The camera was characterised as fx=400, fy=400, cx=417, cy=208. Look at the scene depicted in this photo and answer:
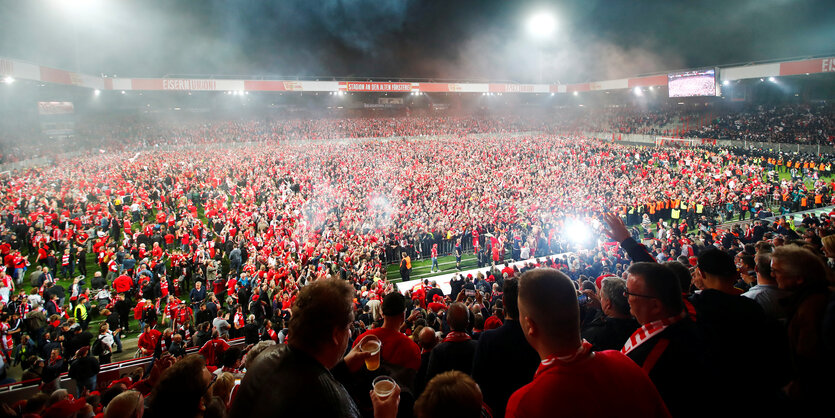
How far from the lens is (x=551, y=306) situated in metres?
1.70

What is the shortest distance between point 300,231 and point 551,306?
48.6 feet

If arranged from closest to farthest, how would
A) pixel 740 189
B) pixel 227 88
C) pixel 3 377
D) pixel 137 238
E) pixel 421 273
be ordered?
1. pixel 3 377
2. pixel 137 238
3. pixel 421 273
4. pixel 740 189
5. pixel 227 88

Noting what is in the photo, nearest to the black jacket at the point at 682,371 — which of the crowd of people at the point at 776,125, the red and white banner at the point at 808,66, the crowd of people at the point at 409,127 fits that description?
the crowd of people at the point at 409,127

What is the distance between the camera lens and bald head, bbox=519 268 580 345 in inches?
65.4

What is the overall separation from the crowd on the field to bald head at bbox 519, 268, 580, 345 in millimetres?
579

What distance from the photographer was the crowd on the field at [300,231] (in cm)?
756

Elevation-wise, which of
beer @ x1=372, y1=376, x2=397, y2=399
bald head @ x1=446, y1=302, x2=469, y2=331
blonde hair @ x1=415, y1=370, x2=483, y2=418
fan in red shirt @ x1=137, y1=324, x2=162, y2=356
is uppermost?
blonde hair @ x1=415, y1=370, x2=483, y2=418

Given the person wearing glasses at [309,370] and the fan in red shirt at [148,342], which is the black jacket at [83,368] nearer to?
the fan in red shirt at [148,342]

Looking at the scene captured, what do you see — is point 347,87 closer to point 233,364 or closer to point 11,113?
point 11,113

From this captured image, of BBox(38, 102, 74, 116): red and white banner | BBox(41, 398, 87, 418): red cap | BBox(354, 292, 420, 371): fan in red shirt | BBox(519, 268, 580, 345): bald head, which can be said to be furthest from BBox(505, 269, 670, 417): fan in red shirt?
BBox(38, 102, 74, 116): red and white banner

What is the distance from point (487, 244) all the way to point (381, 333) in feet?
42.5

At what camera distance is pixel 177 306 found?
9.55m

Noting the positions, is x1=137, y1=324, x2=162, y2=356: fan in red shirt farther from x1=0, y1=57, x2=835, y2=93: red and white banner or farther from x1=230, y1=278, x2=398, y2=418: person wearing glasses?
x1=0, y1=57, x2=835, y2=93: red and white banner

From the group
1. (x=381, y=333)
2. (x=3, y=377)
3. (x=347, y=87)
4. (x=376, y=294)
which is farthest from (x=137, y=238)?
(x=347, y=87)
